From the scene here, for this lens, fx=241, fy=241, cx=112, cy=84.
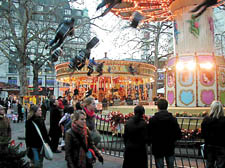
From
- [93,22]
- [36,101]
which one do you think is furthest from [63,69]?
[93,22]

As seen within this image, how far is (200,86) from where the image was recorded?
452 inches

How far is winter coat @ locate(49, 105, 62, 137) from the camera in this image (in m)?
7.99

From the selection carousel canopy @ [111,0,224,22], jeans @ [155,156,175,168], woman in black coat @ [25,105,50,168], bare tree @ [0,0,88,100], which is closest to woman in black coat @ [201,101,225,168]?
jeans @ [155,156,175,168]

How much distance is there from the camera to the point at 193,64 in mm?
11641

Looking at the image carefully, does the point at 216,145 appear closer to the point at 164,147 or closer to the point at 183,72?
the point at 164,147

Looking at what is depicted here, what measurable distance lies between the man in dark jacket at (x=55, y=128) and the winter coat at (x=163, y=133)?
4377 mm

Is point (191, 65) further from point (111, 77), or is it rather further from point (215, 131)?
point (111, 77)

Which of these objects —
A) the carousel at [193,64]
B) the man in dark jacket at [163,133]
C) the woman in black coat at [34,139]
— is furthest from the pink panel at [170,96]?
the woman in black coat at [34,139]

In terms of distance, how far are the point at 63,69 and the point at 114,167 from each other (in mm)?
19211

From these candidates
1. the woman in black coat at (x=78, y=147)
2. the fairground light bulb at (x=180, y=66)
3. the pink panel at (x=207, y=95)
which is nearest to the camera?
the woman in black coat at (x=78, y=147)

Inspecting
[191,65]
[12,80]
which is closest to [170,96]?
[191,65]

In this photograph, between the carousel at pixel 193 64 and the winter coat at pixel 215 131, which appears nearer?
the winter coat at pixel 215 131

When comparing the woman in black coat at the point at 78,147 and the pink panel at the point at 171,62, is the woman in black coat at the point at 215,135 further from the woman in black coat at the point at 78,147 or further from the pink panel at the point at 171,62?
the pink panel at the point at 171,62

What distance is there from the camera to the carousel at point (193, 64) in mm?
11516
